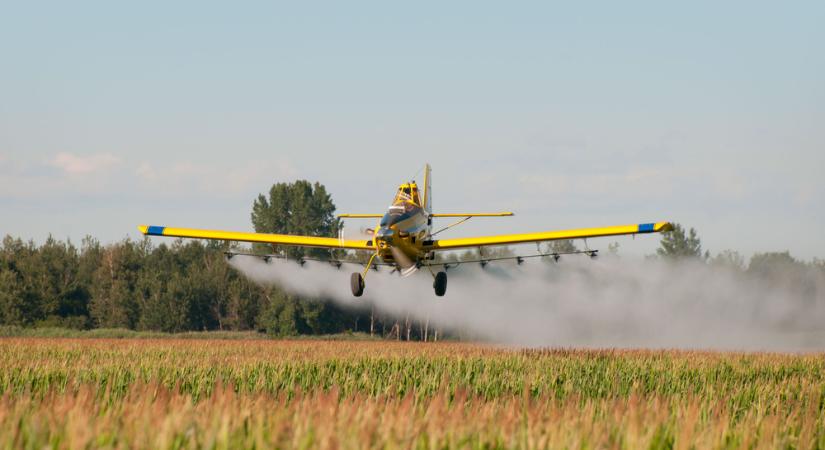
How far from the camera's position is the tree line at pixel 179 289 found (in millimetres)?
107812

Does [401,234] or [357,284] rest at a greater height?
[401,234]

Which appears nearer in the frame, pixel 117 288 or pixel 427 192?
pixel 427 192

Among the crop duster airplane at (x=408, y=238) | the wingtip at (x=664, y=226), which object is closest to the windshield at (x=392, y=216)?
the crop duster airplane at (x=408, y=238)

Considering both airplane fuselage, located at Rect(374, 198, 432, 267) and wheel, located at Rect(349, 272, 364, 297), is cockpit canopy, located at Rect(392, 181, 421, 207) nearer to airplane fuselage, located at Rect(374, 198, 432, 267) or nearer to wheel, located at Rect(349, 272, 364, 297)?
airplane fuselage, located at Rect(374, 198, 432, 267)

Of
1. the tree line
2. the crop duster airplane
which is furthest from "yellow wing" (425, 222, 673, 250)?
the tree line

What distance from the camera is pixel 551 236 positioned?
3959 centimetres

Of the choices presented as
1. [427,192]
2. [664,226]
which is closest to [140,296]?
[427,192]

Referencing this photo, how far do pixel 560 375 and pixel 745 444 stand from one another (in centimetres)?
1744

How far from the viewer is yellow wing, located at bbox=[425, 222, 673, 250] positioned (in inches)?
1496

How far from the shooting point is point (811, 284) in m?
112

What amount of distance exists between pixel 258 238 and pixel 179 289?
7192 centimetres

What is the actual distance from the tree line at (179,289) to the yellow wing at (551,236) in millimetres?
63635

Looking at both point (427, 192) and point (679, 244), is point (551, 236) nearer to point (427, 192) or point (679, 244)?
point (427, 192)

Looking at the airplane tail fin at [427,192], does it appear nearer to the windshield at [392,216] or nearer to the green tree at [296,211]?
the windshield at [392,216]
